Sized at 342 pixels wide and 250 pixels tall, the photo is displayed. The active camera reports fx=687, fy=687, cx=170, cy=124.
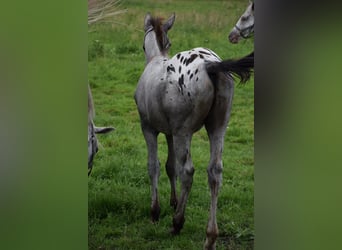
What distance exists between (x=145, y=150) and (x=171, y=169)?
22cm

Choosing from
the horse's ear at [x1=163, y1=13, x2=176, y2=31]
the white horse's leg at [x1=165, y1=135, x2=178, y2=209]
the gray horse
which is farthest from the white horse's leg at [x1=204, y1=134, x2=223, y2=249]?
the horse's ear at [x1=163, y1=13, x2=176, y2=31]

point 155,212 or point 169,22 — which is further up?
point 169,22

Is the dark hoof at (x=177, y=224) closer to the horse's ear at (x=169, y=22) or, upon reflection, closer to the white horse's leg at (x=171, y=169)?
the white horse's leg at (x=171, y=169)

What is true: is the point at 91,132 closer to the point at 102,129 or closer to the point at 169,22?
the point at 102,129

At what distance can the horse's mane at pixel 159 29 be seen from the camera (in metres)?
4.52

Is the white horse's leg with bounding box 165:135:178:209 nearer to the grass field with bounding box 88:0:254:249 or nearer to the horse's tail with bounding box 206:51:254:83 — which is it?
the grass field with bounding box 88:0:254:249

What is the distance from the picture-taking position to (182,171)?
445cm

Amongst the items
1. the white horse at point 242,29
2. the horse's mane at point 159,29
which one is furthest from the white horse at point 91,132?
the white horse at point 242,29

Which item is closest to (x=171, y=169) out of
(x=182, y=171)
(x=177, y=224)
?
(x=182, y=171)

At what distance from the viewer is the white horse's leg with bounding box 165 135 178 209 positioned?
4527 millimetres

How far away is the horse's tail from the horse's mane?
0.37 m
